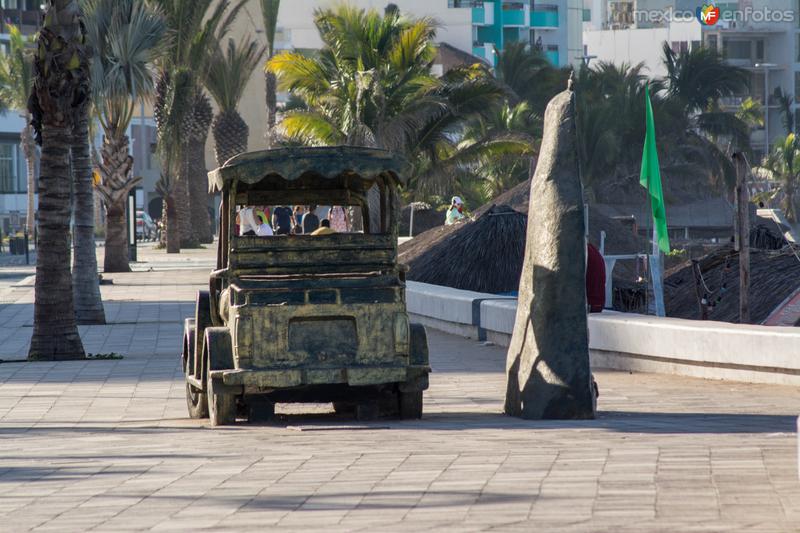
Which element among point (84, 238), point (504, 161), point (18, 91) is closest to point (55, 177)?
point (84, 238)

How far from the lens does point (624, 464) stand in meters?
7.75

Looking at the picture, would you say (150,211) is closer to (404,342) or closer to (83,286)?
(83,286)

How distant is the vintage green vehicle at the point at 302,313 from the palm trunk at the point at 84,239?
8.91 metres

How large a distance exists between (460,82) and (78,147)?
52.4 ft

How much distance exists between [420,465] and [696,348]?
558 centimetres

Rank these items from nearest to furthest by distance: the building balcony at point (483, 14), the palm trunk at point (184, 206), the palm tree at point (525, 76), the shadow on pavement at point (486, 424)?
the shadow on pavement at point (486, 424) → the palm trunk at point (184, 206) → the palm tree at point (525, 76) → the building balcony at point (483, 14)

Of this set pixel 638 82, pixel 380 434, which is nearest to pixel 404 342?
pixel 380 434

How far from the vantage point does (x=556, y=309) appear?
10086 mm

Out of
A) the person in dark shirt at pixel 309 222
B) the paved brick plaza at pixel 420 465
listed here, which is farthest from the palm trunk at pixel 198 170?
the paved brick plaza at pixel 420 465

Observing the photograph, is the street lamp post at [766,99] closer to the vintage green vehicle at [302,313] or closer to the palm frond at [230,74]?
the palm frond at [230,74]

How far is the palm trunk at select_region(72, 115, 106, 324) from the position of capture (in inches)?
782

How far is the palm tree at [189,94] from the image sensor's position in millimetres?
37031

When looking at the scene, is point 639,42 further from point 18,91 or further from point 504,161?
point 504,161

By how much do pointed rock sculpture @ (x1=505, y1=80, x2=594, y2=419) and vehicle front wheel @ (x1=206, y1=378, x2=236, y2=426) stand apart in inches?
80.8
